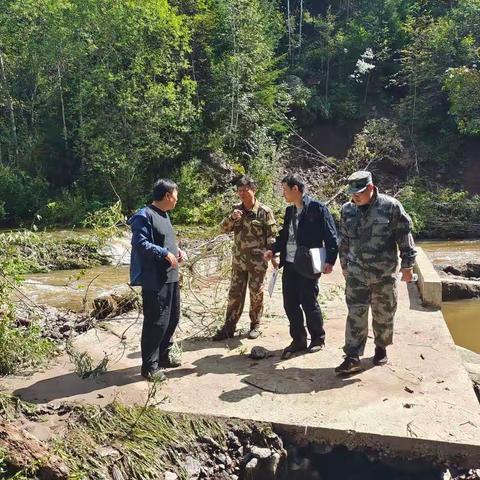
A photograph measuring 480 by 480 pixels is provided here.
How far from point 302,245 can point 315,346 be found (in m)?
1.00

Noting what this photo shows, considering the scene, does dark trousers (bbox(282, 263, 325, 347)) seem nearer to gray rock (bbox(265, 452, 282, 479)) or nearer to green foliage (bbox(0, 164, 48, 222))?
gray rock (bbox(265, 452, 282, 479))

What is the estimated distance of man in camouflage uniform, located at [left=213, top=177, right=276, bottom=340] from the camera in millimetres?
5148

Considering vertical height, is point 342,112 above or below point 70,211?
above

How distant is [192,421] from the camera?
3758mm

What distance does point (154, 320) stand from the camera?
432cm

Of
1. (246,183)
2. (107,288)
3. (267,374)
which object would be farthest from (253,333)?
(107,288)

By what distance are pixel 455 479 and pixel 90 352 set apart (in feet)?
11.0

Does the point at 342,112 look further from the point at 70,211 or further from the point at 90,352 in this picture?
the point at 90,352

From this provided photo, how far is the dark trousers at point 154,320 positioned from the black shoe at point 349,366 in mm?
1493

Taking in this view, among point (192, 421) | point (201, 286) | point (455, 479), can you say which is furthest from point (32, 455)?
point (201, 286)

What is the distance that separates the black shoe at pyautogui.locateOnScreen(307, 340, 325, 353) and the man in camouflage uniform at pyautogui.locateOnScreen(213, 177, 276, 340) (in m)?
0.71

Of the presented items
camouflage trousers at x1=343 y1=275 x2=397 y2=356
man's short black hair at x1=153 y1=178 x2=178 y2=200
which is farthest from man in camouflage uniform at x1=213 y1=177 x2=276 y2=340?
camouflage trousers at x1=343 y1=275 x2=397 y2=356

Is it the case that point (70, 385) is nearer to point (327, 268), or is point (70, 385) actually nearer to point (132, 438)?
point (132, 438)

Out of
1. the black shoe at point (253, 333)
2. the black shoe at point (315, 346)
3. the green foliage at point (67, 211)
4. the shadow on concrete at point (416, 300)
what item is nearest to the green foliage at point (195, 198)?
the green foliage at point (67, 211)
